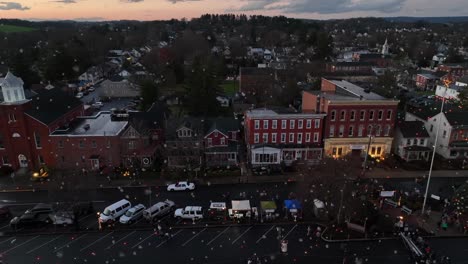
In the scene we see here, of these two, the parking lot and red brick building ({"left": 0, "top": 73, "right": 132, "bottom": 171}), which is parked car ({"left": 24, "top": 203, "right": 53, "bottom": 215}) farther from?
red brick building ({"left": 0, "top": 73, "right": 132, "bottom": 171})

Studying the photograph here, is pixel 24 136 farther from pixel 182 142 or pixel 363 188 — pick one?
pixel 363 188

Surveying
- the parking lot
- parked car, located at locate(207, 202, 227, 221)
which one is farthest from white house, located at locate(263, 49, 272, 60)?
the parking lot

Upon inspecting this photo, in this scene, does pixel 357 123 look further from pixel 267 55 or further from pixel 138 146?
pixel 267 55

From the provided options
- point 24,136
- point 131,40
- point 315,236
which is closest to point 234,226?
point 315,236

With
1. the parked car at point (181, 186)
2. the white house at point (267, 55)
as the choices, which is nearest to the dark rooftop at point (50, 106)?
the parked car at point (181, 186)

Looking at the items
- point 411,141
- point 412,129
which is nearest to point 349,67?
point 412,129

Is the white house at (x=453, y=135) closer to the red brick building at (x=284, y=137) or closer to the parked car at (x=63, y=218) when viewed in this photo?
the red brick building at (x=284, y=137)
